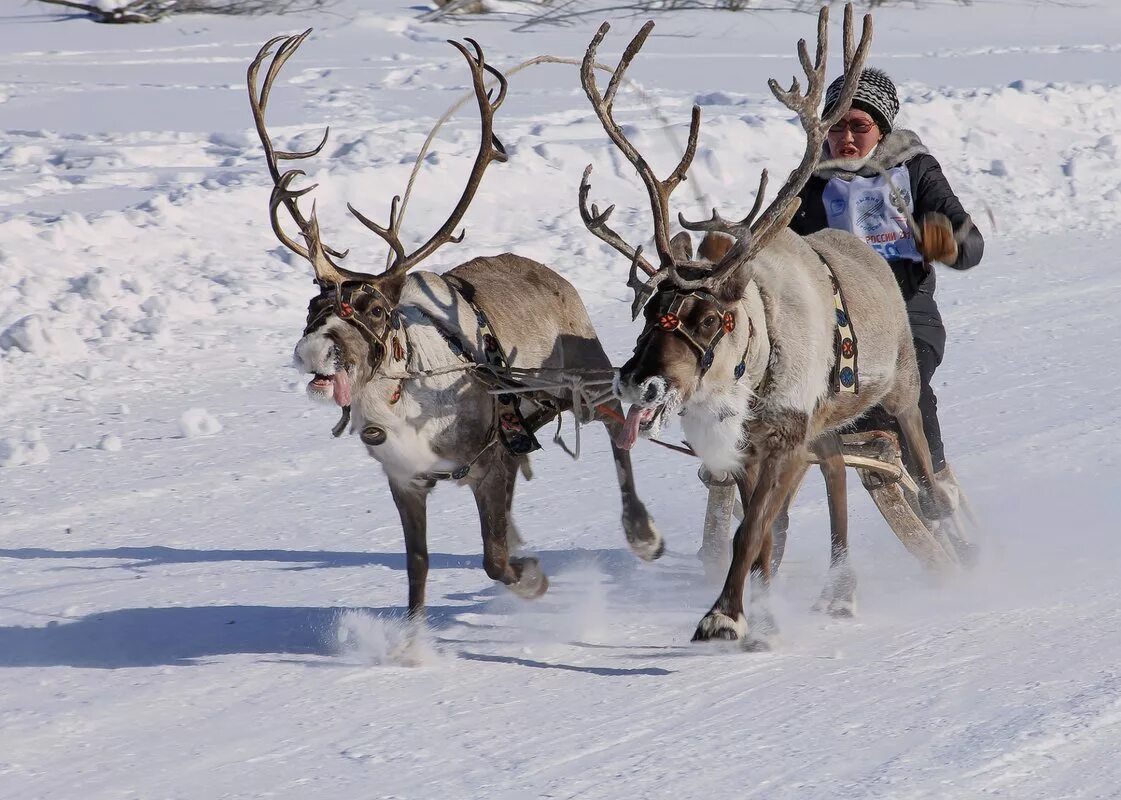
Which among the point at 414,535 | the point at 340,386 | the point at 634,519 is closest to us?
the point at 340,386

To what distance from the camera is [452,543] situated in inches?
261

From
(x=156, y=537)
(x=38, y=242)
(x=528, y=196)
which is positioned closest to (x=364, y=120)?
(x=528, y=196)

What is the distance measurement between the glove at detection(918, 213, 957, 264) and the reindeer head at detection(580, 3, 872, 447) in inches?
29.7

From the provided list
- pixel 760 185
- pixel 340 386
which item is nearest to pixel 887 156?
pixel 760 185

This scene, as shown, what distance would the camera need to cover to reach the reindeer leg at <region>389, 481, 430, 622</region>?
17.7 feet

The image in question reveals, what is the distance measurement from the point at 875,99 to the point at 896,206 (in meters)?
0.43

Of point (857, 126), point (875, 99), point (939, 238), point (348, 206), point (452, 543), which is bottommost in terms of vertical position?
point (452, 543)

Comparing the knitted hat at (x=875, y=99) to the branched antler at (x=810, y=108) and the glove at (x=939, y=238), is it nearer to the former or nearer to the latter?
the glove at (x=939, y=238)

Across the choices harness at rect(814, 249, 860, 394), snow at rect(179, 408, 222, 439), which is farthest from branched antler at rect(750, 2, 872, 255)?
snow at rect(179, 408, 222, 439)

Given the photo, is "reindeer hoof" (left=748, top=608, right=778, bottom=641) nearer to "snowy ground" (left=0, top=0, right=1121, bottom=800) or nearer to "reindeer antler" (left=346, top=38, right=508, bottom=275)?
"snowy ground" (left=0, top=0, right=1121, bottom=800)

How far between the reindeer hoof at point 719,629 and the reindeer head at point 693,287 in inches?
29.3

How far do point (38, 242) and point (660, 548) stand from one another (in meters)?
5.69

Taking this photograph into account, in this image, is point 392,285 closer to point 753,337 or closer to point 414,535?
point 414,535

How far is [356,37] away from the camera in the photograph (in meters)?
18.5
